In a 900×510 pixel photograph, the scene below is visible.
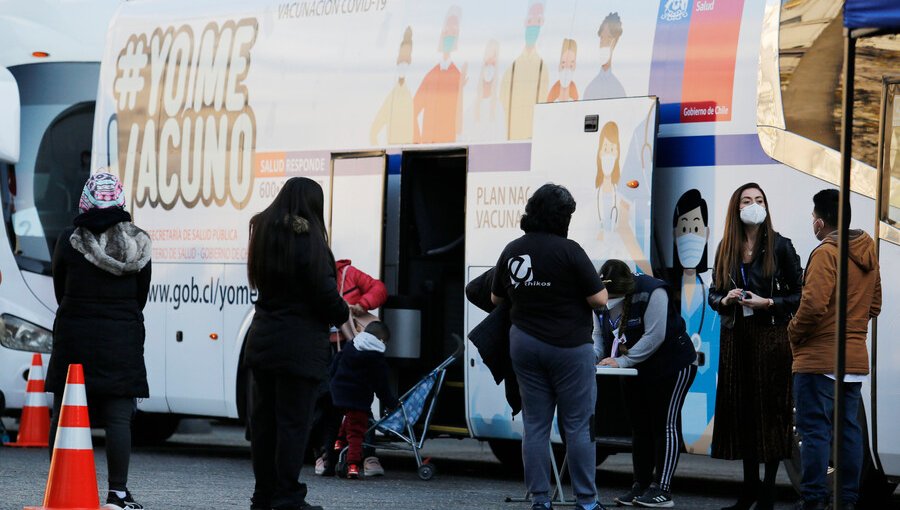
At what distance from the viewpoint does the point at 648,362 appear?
9477 mm

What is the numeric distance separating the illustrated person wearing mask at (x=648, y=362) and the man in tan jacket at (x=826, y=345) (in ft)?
3.69

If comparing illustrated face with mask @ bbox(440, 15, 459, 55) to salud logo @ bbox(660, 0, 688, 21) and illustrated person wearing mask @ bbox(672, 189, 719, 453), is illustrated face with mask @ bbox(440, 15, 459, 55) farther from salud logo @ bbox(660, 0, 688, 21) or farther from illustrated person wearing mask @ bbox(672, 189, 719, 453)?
illustrated person wearing mask @ bbox(672, 189, 719, 453)

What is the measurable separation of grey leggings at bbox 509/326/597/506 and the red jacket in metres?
2.64

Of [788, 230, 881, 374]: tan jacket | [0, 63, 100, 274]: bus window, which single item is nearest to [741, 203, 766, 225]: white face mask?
[788, 230, 881, 374]: tan jacket

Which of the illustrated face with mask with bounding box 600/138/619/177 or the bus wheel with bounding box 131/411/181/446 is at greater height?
the illustrated face with mask with bounding box 600/138/619/177

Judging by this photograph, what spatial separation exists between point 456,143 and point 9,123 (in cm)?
371

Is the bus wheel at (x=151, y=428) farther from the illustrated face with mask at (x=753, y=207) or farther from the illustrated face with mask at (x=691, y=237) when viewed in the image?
the illustrated face with mask at (x=753, y=207)

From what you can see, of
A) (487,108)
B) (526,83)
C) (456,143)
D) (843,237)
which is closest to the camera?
(843,237)

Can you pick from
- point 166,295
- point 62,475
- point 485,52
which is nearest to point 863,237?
point 485,52

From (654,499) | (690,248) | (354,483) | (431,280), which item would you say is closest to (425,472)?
(354,483)

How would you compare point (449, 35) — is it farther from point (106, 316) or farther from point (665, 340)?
point (106, 316)

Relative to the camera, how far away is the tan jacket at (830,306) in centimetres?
821

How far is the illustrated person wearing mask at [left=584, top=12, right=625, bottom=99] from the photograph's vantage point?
33.1 feet

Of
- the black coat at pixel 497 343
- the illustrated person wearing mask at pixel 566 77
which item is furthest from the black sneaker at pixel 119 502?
the illustrated person wearing mask at pixel 566 77
